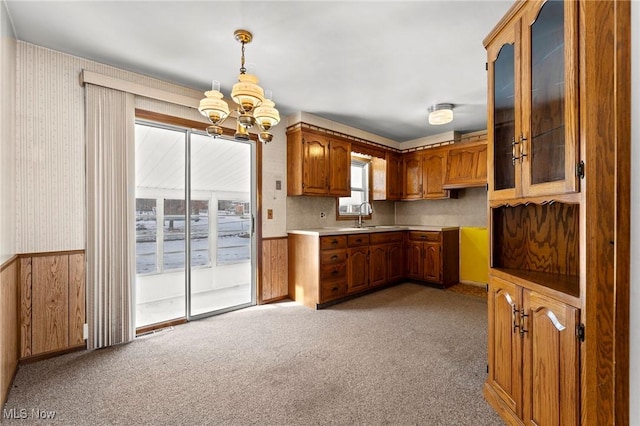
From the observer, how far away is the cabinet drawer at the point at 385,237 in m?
4.27

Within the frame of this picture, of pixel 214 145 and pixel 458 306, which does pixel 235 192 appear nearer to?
pixel 214 145

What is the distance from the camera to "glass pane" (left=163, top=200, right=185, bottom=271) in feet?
10.5

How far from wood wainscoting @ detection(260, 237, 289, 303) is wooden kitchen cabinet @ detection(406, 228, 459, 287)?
2.17 metres

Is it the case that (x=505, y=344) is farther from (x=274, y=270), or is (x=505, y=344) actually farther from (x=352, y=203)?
(x=352, y=203)

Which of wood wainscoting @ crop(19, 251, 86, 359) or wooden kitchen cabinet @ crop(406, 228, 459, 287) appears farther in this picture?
wooden kitchen cabinet @ crop(406, 228, 459, 287)

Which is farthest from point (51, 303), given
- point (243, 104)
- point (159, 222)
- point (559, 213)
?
point (559, 213)

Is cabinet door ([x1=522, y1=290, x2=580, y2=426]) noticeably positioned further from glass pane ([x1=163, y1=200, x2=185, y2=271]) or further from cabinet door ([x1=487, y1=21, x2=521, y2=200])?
glass pane ([x1=163, y1=200, x2=185, y2=271])

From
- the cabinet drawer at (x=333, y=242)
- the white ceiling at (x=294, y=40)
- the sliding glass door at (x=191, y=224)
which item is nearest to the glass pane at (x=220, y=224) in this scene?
the sliding glass door at (x=191, y=224)

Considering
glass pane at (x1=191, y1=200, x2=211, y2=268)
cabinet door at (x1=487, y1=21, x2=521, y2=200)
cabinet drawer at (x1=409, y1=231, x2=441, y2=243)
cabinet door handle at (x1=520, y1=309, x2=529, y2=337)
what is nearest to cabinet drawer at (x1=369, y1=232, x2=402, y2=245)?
cabinet drawer at (x1=409, y1=231, x2=441, y2=243)

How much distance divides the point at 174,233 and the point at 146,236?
0.90 feet

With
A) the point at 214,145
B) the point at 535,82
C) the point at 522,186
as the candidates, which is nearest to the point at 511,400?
the point at 522,186

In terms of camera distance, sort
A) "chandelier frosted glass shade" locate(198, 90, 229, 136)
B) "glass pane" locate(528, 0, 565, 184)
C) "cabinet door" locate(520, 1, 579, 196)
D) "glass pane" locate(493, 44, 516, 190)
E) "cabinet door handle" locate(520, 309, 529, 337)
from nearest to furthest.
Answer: "cabinet door" locate(520, 1, 579, 196), "glass pane" locate(528, 0, 565, 184), "cabinet door handle" locate(520, 309, 529, 337), "glass pane" locate(493, 44, 516, 190), "chandelier frosted glass shade" locate(198, 90, 229, 136)

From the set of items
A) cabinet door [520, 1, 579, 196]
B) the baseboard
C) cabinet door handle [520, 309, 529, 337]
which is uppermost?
cabinet door [520, 1, 579, 196]

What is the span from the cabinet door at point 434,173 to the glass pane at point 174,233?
3.85m
